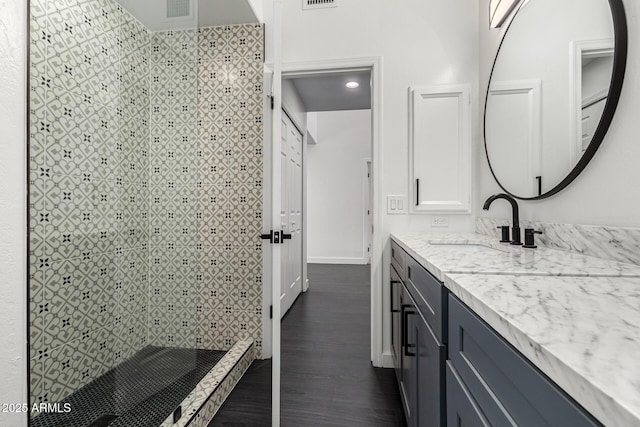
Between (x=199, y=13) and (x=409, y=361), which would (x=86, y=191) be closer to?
(x=409, y=361)

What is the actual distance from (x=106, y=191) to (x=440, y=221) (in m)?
1.95

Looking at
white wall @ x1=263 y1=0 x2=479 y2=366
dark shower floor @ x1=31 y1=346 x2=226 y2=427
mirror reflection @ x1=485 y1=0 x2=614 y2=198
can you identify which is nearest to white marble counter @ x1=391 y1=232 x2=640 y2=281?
mirror reflection @ x1=485 y1=0 x2=614 y2=198

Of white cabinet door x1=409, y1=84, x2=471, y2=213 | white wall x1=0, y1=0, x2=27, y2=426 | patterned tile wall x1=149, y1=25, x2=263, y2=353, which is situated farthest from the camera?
patterned tile wall x1=149, y1=25, x2=263, y2=353

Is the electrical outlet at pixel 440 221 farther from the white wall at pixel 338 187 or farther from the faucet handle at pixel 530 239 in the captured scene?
the white wall at pixel 338 187

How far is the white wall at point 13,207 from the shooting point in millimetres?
799

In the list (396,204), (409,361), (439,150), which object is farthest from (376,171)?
(409,361)

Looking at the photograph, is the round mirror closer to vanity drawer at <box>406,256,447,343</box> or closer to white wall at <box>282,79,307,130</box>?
vanity drawer at <box>406,256,447,343</box>

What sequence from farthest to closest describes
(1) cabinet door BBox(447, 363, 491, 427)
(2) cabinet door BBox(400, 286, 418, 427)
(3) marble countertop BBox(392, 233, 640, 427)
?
(2) cabinet door BBox(400, 286, 418, 427) → (1) cabinet door BBox(447, 363, 491, 427) → (3) marble countertop BBox(392, 233, 640, 427)

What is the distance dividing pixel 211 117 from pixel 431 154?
1.64 metres

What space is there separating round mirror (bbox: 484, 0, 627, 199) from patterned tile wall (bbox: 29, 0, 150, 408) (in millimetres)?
1831

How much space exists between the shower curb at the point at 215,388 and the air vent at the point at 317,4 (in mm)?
2515

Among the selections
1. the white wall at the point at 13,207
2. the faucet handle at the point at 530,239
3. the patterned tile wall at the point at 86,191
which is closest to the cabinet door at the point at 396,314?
the faucet handle at the point at 530,239

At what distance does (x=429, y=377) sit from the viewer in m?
0.94

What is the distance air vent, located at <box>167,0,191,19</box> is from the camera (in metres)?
1.47
